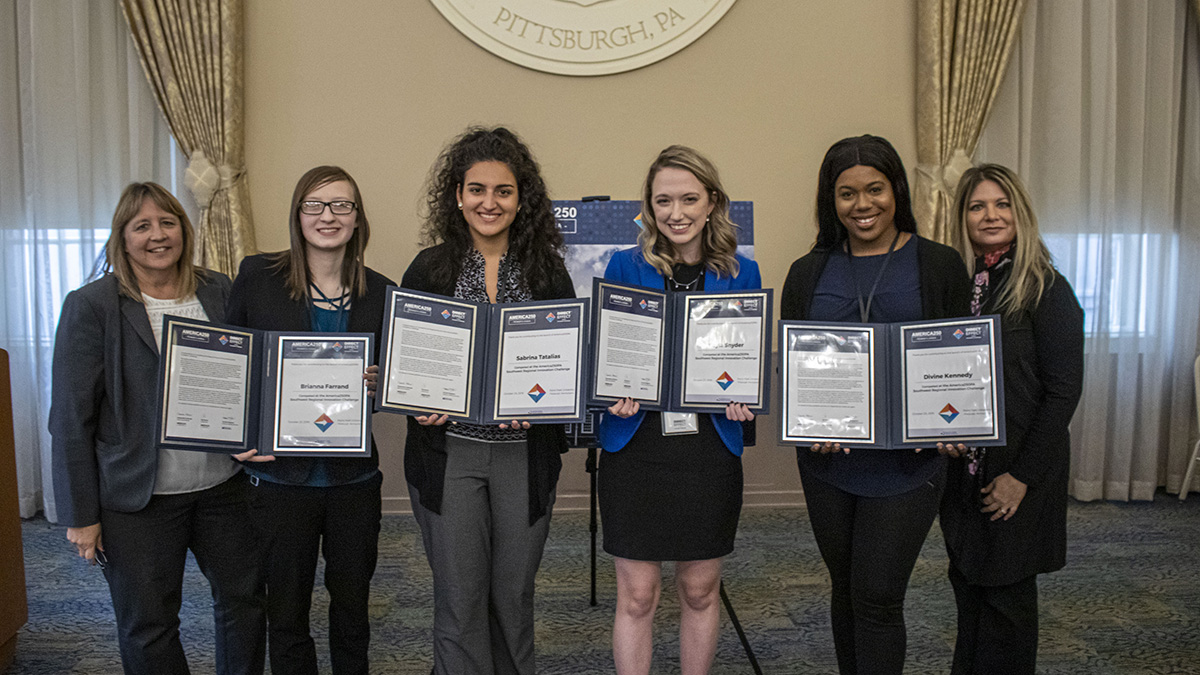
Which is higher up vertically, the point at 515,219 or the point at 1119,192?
the point at 1119,192

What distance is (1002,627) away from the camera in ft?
7.00

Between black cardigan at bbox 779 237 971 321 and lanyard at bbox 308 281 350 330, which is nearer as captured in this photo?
black cardigan at bbox 779 237 971 321

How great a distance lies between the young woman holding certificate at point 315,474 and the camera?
6.68 ft

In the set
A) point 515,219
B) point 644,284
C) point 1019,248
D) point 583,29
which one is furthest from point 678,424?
point 583,29

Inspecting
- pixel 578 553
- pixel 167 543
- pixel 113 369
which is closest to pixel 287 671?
pixel 167 543

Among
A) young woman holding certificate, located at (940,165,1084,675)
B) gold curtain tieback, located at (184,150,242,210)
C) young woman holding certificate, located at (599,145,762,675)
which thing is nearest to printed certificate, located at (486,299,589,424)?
young woman holding certificate, located at (599,145,762,675)

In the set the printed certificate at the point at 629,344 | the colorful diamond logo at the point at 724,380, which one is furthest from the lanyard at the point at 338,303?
the colorful diamond logo at the point at 724,380

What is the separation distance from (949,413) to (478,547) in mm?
1216

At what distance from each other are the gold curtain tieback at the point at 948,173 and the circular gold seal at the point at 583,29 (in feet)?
4.93

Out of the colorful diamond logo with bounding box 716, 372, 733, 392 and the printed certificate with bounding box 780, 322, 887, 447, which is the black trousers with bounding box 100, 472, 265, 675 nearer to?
the colorful diamond logo with bounding box 716, 372, 733, 392

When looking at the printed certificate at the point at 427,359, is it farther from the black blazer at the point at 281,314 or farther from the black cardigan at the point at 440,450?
the black blazer at the point at 281,314

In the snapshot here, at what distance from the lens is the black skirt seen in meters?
2.05

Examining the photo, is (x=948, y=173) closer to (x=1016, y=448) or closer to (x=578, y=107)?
(x=578, y=107)

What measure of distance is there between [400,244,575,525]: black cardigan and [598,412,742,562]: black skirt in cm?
18
